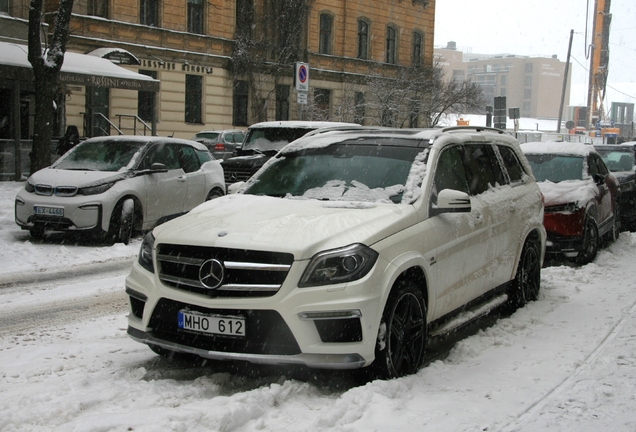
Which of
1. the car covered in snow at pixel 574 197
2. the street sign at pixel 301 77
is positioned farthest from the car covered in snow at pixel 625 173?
the street sign at pixel 301 77

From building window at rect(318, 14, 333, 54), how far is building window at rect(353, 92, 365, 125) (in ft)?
10.4

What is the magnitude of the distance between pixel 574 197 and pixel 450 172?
16.7 feet

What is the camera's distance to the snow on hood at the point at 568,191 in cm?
1029

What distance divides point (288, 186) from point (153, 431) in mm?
2544

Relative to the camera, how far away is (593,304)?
7652 mm

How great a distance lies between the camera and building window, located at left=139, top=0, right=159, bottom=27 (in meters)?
31.2

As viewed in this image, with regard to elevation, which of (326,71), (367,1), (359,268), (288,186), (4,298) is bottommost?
(4,298)

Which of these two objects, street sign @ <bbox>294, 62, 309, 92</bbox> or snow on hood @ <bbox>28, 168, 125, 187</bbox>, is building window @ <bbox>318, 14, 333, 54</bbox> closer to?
street sign @ <bbox>294, 62, 309, 92</bbox>

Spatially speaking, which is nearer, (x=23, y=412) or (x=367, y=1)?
(x=23, y=412)

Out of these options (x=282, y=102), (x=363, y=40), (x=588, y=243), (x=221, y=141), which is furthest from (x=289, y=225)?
(x=363, y=40)

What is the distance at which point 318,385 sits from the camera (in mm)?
4754

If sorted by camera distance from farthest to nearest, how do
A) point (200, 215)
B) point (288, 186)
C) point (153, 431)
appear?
1. point (288, 186)
2. point (200, 215)
3. point (153, 431)

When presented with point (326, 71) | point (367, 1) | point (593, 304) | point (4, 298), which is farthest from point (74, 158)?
point (367, 1)

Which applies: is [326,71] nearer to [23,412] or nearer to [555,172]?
[555,172]
